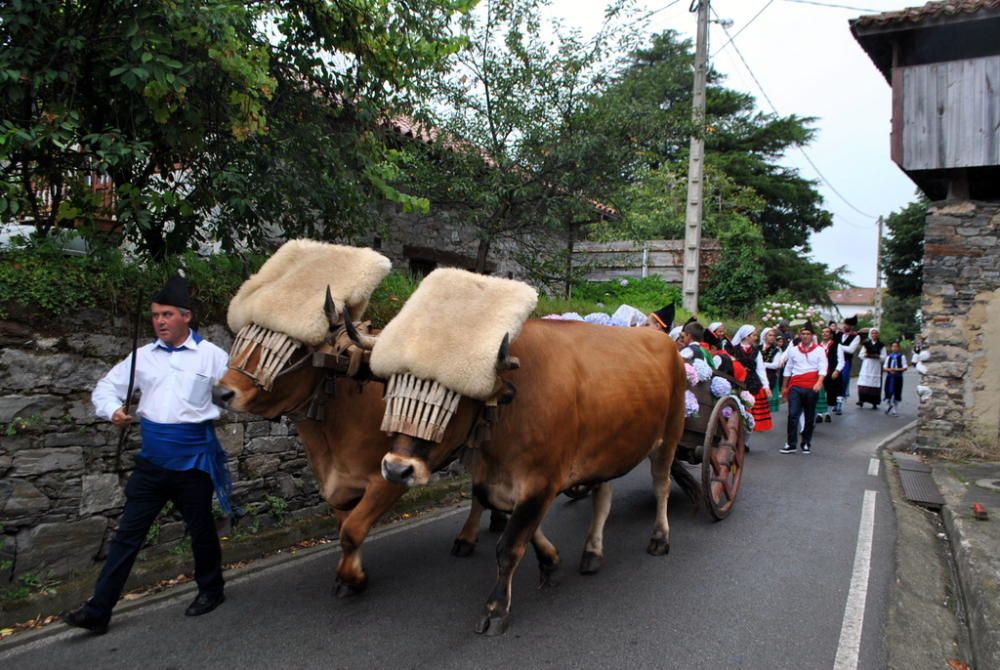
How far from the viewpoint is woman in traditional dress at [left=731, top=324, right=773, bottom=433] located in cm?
994

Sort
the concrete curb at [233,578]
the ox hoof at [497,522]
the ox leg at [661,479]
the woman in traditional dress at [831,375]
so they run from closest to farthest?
the concrete curb at [233,578] < the ox leg at [661,479] < the ox hoof at [497,522] < the woman in traditional dress at [831,375]

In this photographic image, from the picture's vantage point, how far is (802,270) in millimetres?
30391

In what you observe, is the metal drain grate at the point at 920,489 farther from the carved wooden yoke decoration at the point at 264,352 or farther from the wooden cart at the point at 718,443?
the carved wooden yoke decoration at the point at 264,352

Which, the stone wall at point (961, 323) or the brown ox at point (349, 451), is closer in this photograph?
the brown ox at point (349, 451)

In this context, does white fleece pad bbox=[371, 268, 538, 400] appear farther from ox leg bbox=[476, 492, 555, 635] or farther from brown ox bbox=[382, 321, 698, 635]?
ox leg bbox=[476, 492, 555, 635]

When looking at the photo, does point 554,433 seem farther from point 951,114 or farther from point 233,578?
point 951,114

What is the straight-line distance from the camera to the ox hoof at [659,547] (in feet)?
18.1

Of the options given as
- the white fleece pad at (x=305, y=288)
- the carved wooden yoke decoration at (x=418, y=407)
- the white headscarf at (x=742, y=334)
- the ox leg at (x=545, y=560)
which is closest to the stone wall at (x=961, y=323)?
the white headscarf at (x=742, y=334)

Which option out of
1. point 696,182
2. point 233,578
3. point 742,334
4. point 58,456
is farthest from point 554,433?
point 696,182

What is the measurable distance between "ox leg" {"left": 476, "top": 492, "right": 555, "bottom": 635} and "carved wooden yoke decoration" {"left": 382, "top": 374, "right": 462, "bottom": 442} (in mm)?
875

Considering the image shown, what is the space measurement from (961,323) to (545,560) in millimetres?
9299

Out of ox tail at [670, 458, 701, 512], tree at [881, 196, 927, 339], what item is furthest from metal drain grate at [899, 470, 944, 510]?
tree at [881, 196, 927, 339]

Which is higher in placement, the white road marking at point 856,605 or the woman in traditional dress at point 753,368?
the woman in traditional dress at point 753,368

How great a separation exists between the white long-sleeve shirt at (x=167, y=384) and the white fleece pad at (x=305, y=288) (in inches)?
13.7
